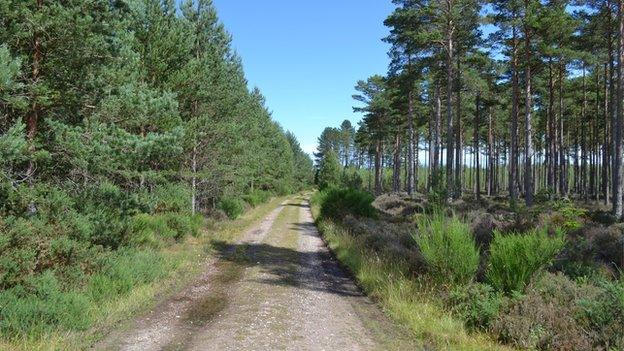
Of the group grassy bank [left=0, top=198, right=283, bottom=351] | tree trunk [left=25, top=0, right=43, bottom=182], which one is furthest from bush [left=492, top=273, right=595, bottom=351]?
tree trunk [left=25, top=0, right=43, bottom=182]

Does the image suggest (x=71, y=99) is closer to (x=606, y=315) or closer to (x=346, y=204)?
(x=606, y=315)

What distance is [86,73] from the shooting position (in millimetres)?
9383

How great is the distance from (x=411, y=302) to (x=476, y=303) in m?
1.35

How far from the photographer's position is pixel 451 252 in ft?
27.2

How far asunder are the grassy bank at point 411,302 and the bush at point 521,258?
1.14 m

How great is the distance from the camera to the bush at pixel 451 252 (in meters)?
8.20

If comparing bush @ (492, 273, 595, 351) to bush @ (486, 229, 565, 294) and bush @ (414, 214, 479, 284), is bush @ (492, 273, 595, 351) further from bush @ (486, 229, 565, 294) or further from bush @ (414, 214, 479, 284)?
bush @ (414, 214, 479, 284)

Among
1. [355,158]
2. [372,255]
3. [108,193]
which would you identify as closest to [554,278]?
[372,255]

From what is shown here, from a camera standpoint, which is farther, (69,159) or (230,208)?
(230,208)

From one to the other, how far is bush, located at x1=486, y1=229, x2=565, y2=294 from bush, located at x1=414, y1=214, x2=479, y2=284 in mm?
523

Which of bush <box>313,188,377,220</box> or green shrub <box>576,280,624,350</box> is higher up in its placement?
bush <box>313,188,377,220</box>

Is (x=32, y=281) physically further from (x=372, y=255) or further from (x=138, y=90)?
(x=372, y=255)

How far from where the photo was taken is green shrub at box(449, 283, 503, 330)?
719cm

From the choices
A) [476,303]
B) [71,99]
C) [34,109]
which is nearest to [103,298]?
[34,109]
